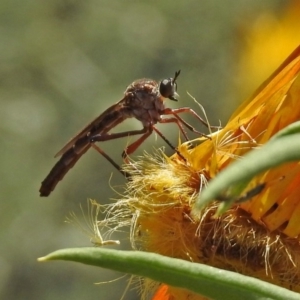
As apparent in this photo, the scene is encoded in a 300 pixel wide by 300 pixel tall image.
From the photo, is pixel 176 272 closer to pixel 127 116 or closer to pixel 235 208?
pixel 235 208

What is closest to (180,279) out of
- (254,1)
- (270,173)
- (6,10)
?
(270,173)

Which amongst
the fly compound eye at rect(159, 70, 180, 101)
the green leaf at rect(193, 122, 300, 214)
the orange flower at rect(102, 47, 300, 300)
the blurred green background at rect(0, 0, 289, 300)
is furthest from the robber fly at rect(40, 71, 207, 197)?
the blurred green background at rect(0, 0, 289, 300)

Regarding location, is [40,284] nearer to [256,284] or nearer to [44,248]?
[44,248]

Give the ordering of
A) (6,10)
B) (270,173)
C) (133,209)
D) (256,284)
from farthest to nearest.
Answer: (6,10) < (133,209) < (270,173) < (256,284)

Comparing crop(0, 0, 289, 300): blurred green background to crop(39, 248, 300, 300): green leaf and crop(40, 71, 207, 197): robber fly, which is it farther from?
crop(39, 248, 300, 300): green leaf

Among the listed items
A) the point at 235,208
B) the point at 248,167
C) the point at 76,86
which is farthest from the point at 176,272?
the point at 76,86

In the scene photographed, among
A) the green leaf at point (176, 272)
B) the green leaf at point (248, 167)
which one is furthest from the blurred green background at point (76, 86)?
the green leaf at point (248, 167)
